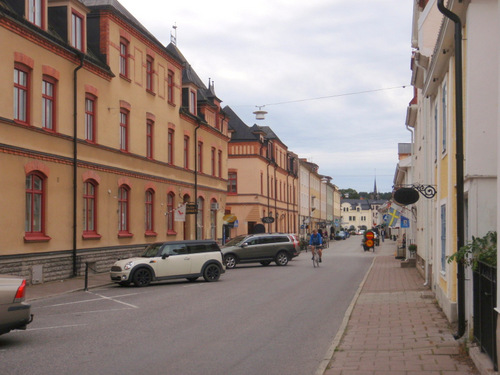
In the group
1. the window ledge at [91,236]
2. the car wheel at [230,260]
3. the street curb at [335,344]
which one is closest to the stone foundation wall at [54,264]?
the window ledge at [91,236]

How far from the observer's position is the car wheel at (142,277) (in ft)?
72.0

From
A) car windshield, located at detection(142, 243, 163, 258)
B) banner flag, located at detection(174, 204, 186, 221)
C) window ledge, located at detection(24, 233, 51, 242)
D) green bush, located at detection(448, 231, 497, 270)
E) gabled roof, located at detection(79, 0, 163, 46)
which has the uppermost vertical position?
gabled roof, located at detection(79, 0, 163, 46)

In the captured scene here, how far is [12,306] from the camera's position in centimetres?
1024

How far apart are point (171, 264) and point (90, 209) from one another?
5.74m

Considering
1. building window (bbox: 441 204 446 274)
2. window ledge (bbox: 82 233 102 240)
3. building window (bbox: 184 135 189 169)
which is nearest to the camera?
building window (bbox: 441 204 446 274)

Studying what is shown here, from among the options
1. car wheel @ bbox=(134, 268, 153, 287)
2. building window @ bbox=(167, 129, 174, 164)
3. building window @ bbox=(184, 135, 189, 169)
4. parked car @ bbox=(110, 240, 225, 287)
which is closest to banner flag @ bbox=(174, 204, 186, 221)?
building window @ bbox=(167, 129, 174, 164)

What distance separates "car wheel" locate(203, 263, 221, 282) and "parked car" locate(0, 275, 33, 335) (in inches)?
515

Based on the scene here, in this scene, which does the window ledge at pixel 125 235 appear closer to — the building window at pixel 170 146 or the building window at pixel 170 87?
the building window at pixel 170 146

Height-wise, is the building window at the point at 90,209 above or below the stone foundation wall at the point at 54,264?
above

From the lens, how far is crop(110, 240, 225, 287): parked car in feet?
72.1

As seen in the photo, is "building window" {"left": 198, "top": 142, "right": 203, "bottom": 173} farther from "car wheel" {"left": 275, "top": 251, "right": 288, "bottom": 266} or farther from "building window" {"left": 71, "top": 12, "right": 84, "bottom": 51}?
"building window" {"left": 71, "top": 12, "right": 84, "bottom": 51}

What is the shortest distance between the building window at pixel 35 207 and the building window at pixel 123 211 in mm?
6172

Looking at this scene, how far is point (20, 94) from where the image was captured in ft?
72.4

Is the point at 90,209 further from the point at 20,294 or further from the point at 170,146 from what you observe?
the point at 20,294
